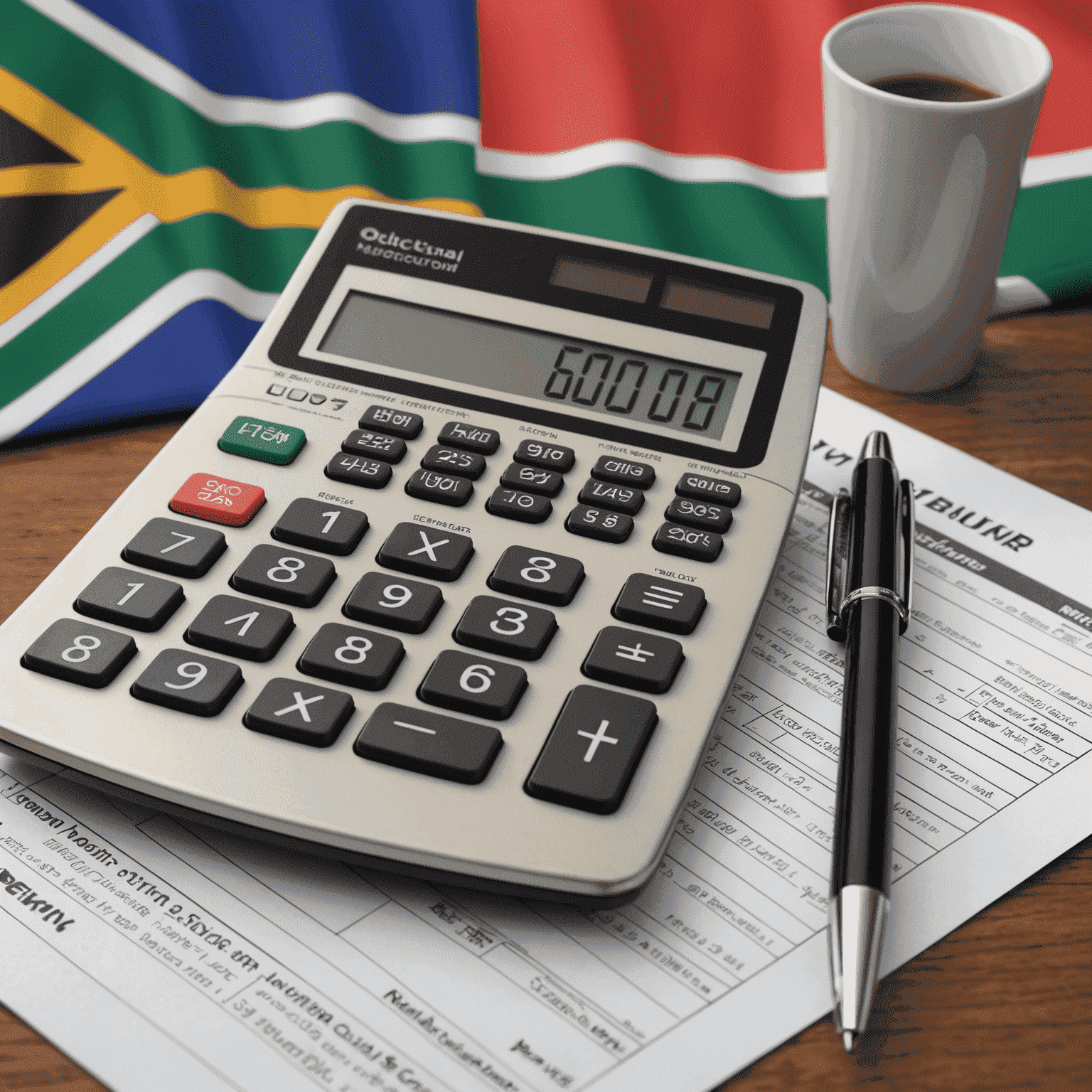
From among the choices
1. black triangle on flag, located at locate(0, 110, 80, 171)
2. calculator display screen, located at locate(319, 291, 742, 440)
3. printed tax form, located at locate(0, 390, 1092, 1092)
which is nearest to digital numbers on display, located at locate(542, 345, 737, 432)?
calculator display screen, located at locate(319, 291, 742, 440)

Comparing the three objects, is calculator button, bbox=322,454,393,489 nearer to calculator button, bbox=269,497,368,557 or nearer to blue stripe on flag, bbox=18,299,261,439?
calculator button, bbox=269,497,368,557

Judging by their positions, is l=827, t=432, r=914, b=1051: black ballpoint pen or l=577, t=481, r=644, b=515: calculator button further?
l=577, t=481, r=644, b=515: calculator button

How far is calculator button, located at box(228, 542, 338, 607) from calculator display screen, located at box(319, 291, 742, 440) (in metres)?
0.11

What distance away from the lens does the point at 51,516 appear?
515 mm

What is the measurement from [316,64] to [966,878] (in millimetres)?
556

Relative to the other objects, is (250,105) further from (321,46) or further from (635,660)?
(635,660)

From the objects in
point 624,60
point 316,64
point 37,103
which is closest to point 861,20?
point 624,60

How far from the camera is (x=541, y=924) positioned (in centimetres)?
34

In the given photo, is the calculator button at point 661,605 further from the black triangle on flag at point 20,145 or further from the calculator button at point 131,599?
the black triangle on flag at point 20,145

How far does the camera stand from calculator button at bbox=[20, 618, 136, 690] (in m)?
0.37

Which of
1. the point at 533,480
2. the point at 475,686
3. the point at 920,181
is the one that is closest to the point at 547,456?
the point at 533,480

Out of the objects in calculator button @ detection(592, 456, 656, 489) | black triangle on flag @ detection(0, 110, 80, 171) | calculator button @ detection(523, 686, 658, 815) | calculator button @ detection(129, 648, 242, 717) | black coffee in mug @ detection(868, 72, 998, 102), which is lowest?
calculator button @ detection(523, 686, 658, 815)

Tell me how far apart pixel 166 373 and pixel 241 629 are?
28 cm

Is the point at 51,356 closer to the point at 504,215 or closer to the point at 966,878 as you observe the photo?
the point at 504,215
